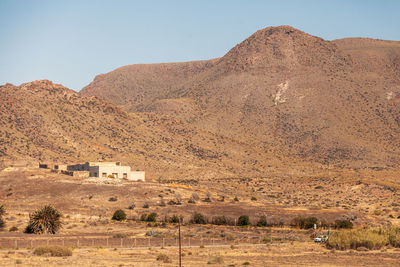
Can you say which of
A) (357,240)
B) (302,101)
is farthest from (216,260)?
(302,101)

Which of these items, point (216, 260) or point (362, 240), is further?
point (362, 240)

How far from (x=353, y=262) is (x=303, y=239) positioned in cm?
1332

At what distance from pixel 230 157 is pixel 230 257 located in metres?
86.1

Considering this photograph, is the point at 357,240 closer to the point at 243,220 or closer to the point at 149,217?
the point at 243,220

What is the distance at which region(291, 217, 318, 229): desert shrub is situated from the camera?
207 ft

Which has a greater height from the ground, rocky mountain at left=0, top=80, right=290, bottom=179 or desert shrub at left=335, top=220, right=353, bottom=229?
rocky mountain at left=0, top=80, right=290, bottom=179

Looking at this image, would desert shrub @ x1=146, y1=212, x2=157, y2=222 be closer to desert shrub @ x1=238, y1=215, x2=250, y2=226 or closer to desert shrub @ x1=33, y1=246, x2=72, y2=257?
desert shrub @ x1=238, y1=215, x2=250, y2=226

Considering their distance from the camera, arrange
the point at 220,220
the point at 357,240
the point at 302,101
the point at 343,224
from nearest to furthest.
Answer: the point at 357,240 < the point at 343,224 < the point at 220,220 < the point at 302,101

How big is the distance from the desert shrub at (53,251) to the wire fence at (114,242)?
5.10 meters

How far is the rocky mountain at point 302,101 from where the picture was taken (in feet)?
451

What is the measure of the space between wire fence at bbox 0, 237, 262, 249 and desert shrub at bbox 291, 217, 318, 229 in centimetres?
1147

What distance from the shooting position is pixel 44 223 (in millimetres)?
57375

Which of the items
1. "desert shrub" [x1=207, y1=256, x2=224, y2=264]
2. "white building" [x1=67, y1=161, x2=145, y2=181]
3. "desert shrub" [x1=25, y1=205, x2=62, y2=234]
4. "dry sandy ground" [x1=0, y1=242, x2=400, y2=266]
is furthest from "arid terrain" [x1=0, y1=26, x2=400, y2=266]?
"white building" [x1=67, y1=161, x2=145, y2=181]

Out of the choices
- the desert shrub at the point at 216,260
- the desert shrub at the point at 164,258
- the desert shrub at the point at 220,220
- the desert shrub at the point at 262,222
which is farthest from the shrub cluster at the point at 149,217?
the desert shrub at the point at 216,260
